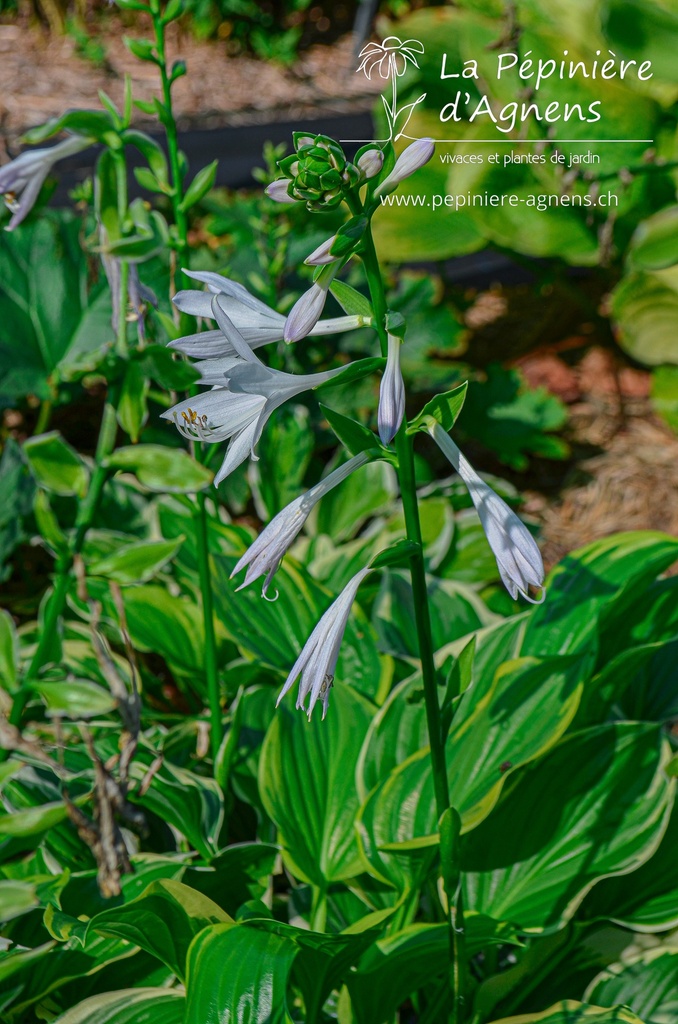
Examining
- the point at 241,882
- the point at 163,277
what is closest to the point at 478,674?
the point at 241,882

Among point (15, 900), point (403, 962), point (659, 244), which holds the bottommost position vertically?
point (403, 962)

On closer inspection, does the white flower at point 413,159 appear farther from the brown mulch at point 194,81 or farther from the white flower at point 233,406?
the brown mulch at point 194,81

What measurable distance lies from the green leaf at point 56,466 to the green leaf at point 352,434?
49 cm

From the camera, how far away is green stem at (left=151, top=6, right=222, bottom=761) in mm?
1236

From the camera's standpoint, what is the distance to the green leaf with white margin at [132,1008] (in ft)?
3.81

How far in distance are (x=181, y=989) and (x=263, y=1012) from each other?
21 cm

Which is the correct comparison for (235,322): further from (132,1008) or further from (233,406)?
(132,1008)

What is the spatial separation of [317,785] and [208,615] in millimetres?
343

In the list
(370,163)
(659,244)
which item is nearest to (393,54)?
(370,163)

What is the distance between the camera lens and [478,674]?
158 centimetres

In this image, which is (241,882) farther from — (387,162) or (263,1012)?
(387,162)

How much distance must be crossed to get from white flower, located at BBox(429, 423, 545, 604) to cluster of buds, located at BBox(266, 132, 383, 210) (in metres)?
0.25

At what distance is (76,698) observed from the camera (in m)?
1.17

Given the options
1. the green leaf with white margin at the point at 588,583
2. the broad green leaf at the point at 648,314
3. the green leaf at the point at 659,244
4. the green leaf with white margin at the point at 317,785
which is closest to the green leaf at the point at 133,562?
the green leaf with white margin at the point at 317,785
